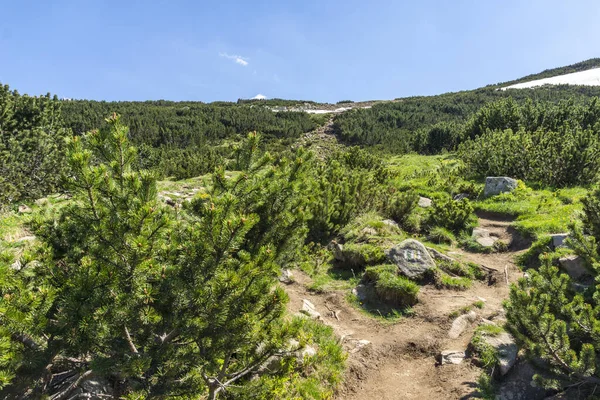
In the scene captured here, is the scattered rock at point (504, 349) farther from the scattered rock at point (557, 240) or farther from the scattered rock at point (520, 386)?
the scattered rock at point (557, 240)

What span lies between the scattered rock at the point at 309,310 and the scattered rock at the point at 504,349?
2675 mm

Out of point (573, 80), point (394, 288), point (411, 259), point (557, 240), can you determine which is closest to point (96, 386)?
point (394, 288)

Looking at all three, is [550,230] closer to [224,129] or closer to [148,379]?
[148,379]

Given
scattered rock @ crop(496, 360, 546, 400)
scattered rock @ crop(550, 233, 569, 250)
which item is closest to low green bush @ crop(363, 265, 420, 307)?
scattered rock @ crop(496, 360, 546, 400)

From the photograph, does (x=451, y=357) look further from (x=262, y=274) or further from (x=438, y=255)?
(x=262, y=274)

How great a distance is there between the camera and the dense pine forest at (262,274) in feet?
7.77

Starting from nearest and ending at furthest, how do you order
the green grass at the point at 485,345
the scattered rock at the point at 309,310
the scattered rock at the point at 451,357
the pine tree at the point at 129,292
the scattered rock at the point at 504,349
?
the pine tree at the point at 129,292 → the scattered rock at the point at 504,349 → the green grass at the point at 485,345 → the scattered rock at the point at 451,357 → the scattered rock at the point at 309,310

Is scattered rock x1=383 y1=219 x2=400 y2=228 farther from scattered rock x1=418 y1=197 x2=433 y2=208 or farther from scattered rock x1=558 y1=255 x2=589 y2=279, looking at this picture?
scattered rock x1=558 y1=255 x2=589 y2=279

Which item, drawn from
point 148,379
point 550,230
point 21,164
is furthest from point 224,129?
point 148,379

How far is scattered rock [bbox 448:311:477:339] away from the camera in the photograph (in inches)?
212

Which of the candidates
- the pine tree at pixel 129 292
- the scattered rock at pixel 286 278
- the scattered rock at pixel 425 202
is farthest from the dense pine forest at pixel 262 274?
the scattered rock at pixel 425 202

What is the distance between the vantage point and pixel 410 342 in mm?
5430

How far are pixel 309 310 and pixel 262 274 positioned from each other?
3702mm

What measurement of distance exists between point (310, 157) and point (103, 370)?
10.5 ft
